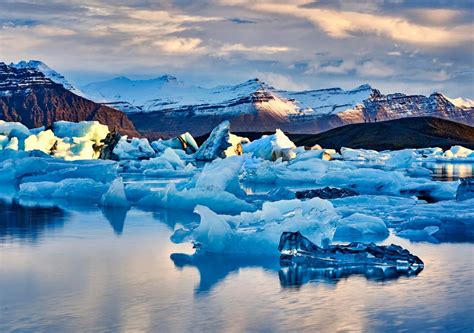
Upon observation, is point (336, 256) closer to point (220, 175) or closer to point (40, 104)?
point (220, 175)

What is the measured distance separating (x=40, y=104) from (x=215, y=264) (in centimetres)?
15578

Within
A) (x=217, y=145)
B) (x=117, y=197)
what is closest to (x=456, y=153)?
(x=217, y=145)

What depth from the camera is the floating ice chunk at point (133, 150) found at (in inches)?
1709

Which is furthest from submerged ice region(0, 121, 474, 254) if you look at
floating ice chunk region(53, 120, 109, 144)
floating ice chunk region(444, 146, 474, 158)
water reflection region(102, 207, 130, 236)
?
floating ice chunk region(444, 146, 474, 158)

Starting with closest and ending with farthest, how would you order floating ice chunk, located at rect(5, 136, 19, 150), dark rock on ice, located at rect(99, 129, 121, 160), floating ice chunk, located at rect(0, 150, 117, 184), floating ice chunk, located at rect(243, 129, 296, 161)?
floating ice chunk, located at rect(0, 150, 117, 184), floating ice chunk, located at rect(5, 136, 19, 150), dark rock on ice, located at rect(99, 129, 121, 160), floating ice chunk, located at rect(243, 129, 296, 161)

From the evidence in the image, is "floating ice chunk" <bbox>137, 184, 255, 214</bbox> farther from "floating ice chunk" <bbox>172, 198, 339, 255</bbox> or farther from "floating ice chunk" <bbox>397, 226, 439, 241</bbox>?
"floating ice chunk" <bbox>172, 198, 339, 255</bbox>

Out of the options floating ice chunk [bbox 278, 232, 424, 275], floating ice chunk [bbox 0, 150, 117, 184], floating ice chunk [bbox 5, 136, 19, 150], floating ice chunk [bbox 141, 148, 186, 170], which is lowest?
floating ice chunk [bbox 278, 232, 424, 275]

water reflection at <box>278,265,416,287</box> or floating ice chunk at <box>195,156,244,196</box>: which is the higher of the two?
floating ice chunk at <box>195,156,244,196</box>

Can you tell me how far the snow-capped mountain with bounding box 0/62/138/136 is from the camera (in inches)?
6038

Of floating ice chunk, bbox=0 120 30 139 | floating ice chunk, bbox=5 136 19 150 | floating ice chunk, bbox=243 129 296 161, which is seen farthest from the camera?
floating ice chunk, bbox=243 129 296 161

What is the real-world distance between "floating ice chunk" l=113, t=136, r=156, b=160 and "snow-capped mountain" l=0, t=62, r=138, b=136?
10456cm

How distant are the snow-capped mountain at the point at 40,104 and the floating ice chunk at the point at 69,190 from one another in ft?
432

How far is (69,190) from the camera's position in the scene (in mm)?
18203

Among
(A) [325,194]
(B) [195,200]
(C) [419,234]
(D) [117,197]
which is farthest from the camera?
(A) [325,194]
